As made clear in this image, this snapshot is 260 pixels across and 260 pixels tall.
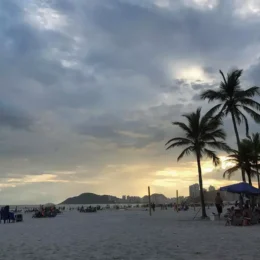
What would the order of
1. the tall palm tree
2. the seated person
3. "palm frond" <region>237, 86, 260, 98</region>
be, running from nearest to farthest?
the seated person < "palm frond" <region>237, 86, 260, 98</region> < the tall palm tree

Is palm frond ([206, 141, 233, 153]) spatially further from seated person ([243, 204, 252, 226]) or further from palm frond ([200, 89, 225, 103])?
seated person ([243, 204, 252, 226])

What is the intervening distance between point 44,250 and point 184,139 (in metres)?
19.1

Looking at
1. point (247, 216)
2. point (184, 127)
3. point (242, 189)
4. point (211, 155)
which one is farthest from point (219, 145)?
point (247, 216)

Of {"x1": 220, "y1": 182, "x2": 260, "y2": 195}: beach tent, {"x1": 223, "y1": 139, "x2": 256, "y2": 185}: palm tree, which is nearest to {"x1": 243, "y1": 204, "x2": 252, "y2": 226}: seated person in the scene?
{"x1": 220, "y1": 182, "x2": 260, "y2": 195}: beach tent

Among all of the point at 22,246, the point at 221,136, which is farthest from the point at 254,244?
the point at 221,136

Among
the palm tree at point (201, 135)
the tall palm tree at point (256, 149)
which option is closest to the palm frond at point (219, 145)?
the palm tree at point (201, 135)

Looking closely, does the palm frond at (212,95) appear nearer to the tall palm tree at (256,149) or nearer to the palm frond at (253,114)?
the palm frond at (253,114)

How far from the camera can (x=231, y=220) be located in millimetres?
20781

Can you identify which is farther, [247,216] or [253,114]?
[253,114]

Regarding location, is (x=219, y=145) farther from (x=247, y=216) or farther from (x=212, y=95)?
(x=247, y=216)

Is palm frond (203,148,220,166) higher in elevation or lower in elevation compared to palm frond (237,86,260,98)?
lower

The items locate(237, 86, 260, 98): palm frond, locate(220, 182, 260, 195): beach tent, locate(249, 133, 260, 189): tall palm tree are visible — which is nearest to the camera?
locate(220, 182, 260, 195): beach tent

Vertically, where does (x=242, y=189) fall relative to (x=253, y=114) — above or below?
below

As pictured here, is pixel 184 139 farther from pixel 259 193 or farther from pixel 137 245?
pixel 137 245
